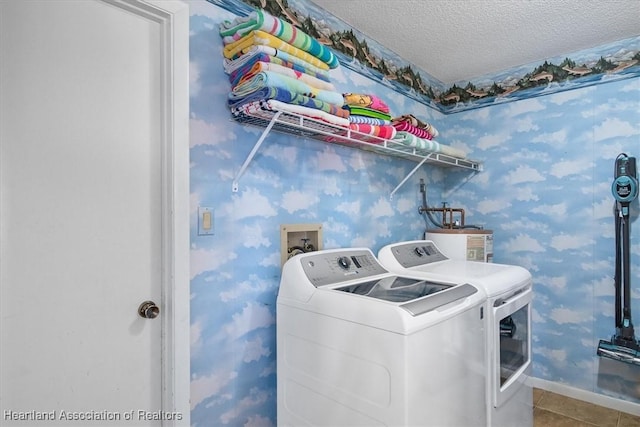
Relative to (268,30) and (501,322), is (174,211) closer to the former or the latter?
(268,30)

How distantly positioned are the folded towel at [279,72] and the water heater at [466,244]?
152 cm

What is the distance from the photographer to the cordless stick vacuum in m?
2.13

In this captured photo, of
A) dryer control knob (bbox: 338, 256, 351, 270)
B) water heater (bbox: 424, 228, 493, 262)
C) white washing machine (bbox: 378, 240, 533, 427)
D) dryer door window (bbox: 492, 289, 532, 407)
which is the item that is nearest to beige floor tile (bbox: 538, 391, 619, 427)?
white washing machine (bbox: 378, 240, 533, 427)

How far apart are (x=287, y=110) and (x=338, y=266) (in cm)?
78

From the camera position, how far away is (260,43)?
1.32 m

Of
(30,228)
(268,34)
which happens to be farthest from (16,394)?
(268,34)

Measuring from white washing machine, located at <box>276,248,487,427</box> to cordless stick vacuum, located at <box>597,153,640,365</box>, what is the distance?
137 centimetres

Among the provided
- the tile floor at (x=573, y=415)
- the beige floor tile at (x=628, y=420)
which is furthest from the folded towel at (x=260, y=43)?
the beige floor tile at (x=628, y=420)

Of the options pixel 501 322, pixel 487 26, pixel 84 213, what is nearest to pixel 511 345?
pixel 501 322

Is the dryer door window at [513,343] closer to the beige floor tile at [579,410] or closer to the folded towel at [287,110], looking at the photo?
the beige floor tile at [579,410]

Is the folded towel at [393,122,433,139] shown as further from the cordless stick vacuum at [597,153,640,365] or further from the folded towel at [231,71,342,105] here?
the cordless stick vacuum at [597,153,640,365]

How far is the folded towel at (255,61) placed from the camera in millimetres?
1322

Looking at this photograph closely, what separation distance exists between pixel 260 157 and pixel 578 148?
7.53 feet

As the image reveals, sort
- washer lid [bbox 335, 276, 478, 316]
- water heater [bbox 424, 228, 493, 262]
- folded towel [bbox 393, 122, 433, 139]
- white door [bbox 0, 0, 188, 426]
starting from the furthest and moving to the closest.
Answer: water heater [bbox 424, 228, 493, 262]
folded towel [bbox 393, 122, 433, 139]
washer lid [bbox 335, 276, 478, 316]
white door [bbox 0, 0, 188, 426]
